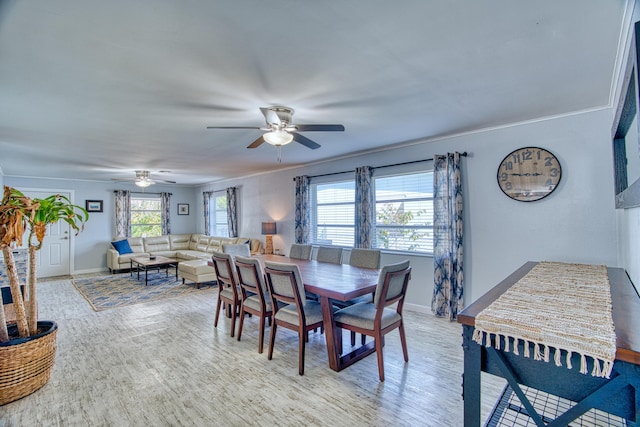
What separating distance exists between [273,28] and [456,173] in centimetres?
306

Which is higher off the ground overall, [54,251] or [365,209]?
[365,209]

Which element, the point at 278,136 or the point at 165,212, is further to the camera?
the point at 165,212

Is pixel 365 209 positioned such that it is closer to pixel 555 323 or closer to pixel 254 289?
pixel 254 289

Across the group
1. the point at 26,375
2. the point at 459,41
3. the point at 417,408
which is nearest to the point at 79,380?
the point at 26,375

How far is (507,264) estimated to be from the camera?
11.8 ft

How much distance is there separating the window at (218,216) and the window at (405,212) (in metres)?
5.29

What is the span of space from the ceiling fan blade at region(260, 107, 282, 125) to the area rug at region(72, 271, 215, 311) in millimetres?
4122

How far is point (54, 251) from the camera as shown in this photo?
24.8 ft

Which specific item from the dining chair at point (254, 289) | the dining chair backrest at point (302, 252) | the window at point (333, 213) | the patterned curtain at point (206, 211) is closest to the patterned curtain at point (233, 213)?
the patterned curtain at point (206, 211)

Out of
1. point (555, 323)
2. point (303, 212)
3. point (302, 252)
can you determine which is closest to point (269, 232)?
point (303, 212)

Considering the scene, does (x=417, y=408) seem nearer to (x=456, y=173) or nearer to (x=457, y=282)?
(x=457, y=282)

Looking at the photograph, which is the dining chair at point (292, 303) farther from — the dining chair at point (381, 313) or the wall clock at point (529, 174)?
the wall clock at point (529, 174)

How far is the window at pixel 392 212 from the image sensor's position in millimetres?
4441

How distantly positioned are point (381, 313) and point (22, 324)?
2.98m
